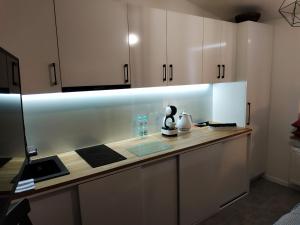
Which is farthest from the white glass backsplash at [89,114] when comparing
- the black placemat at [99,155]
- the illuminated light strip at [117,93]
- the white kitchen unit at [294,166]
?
the white kitchen unit at [294,166]

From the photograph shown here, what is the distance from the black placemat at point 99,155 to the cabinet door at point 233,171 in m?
1.21

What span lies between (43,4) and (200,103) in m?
2.11

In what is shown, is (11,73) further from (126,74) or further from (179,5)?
(179,5)

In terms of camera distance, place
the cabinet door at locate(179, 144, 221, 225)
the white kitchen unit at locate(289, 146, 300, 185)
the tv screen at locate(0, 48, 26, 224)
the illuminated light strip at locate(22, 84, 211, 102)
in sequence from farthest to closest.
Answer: the white kitchen unit at locate(289, 146, 300, 185), the cabinet door at locate(179, 144, 221, 225), the illuminated light strip at locate(22, 84, 211, 102), the tv screen at locate(0, 48, 26, 224)

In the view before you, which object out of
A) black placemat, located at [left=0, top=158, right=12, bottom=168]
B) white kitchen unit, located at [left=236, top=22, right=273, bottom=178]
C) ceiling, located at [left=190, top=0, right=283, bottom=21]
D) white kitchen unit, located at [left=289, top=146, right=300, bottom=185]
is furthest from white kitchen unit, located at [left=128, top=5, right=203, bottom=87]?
white kitchen unit, located at [left=289, top=146, right=300, bottom=185]

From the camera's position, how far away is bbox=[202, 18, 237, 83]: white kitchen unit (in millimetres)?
2418

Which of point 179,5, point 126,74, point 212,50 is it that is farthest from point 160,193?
point 179,5

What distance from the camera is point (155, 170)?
1.88 metres

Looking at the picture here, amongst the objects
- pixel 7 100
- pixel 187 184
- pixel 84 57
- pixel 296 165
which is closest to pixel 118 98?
pixel 84 57

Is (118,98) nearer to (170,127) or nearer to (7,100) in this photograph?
(170,127)

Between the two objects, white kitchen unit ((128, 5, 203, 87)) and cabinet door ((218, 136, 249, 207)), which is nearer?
white kitchen unit ((128, 5, 203, 87))

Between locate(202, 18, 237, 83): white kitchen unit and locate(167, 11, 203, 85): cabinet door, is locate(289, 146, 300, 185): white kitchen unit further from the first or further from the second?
locate(167, 11, 203, 85): cabinet door

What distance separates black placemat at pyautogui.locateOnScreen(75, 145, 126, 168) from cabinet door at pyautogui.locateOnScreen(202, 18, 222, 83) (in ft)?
4.24

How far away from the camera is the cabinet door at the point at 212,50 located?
94.4 inches
